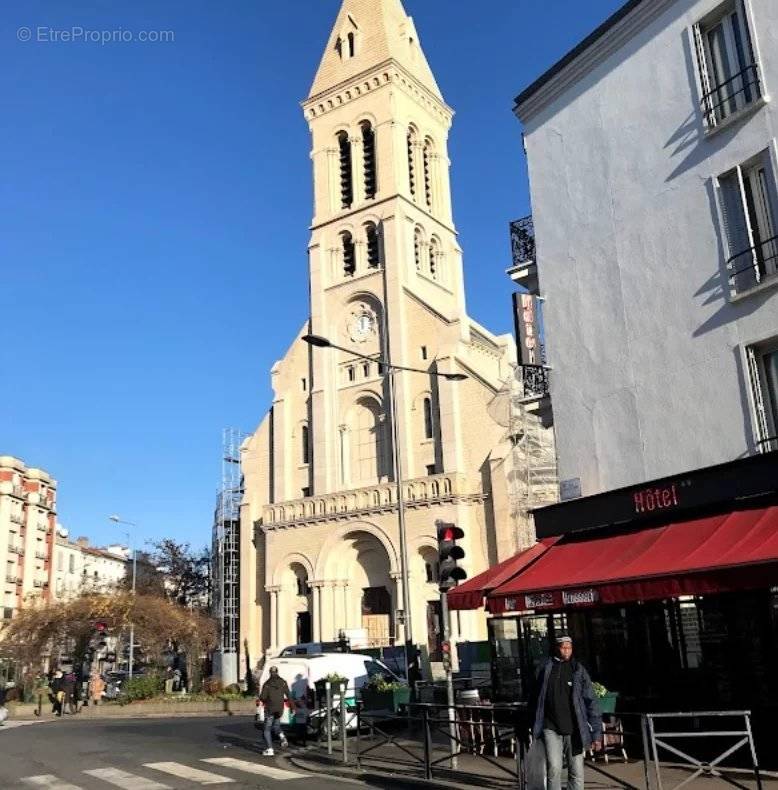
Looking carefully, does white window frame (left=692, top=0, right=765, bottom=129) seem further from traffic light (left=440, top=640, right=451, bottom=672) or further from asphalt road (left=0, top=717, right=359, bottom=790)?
asphalt road (left=0, top=717, right=359, bottom=790)

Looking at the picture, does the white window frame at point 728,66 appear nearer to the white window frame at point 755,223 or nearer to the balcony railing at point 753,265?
the white window frame at point 755,223

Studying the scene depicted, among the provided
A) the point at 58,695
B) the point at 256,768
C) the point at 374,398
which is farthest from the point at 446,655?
the point at 374,398

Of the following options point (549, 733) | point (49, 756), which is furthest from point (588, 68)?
point (49, 756)

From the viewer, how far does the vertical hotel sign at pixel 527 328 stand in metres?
16.1

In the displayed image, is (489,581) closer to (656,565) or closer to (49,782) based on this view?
(656,565)

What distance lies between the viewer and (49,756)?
1432 centimetres

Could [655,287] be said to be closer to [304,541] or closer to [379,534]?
[379,534]

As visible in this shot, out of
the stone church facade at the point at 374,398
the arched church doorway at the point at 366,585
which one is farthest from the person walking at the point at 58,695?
the arched church doorway at the point at 366,585

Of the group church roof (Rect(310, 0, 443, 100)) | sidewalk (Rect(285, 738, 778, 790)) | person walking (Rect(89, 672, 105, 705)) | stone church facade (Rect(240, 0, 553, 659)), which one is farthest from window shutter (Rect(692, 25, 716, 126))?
church roof (Rect(310, 0, 443, 100))

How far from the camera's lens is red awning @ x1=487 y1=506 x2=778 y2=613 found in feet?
31.5

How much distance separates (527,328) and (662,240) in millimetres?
3430

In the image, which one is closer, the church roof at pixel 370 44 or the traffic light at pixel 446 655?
the traffic light at pixel 446 655

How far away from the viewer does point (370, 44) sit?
44562 millimetres

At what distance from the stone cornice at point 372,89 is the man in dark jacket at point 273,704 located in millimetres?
34585
